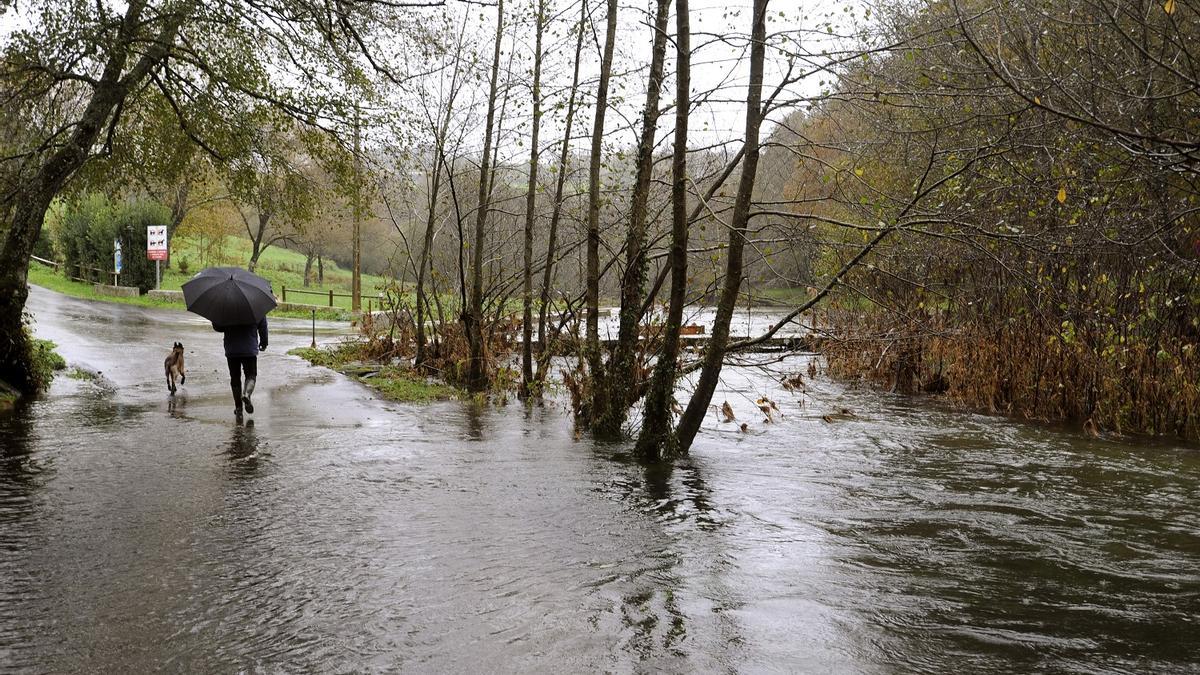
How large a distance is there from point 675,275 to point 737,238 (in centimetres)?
81

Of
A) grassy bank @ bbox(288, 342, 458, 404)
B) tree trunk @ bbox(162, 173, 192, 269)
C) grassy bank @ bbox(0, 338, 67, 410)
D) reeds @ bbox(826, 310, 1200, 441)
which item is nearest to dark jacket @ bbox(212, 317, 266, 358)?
grassy bank @ bbox(0, 338, 67, 410)

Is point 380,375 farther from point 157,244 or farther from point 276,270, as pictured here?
point 276,270

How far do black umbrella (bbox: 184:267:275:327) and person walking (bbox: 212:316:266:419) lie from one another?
0.90 feet

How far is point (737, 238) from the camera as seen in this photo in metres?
10.1

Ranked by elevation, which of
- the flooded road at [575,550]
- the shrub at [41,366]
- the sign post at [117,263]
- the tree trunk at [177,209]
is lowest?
the flooded road at [575,550]

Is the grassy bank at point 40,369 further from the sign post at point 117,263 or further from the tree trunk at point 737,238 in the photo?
the sign post at point 117,263

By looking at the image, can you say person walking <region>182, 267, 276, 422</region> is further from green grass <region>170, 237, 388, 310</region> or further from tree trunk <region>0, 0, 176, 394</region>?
green grass <region>170, 237, 388, 310</region>

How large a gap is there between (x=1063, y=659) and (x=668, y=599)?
2.31 metres

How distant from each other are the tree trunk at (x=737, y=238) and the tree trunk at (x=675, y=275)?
0.28m

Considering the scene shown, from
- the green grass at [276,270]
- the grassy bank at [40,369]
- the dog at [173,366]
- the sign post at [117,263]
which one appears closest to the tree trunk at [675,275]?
the dog at [173,366]

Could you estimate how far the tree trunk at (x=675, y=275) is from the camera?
32.4ft

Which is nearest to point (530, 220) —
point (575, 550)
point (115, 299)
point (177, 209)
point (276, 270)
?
point (575, 550)

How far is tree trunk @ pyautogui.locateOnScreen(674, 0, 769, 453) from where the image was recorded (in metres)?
9.59

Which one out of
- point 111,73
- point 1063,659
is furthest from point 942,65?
point 111,73
